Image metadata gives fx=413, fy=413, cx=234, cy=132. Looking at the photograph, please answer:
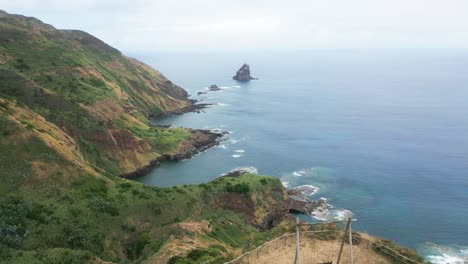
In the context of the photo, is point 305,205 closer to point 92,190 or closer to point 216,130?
point 92,190

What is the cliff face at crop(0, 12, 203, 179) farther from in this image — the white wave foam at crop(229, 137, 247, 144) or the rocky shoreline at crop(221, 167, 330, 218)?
the rocky shoreline at crop(221, 167, 330, 218)

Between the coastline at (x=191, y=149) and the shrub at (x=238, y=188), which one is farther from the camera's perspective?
the coastline at (x=191, y=149)

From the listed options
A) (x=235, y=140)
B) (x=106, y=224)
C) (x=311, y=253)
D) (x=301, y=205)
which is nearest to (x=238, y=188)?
(x=301, y=205)

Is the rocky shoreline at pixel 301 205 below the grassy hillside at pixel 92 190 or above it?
below

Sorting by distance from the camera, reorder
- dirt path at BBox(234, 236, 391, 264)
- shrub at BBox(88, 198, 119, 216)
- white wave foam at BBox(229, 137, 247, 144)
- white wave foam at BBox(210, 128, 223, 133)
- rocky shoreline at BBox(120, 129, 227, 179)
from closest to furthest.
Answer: dirt path at BBox(234, 236, 391, 264), shrub at BBox(88, 198, 119, 216), rocky shoreline at BBox(120, 129, 227, 179), white wave foam at BBox(229, 137, 247, 144), white wave foam at BBox(210, 128, 223, 133)

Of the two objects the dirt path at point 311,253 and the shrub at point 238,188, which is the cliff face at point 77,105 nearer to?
the shrub at point 238,188

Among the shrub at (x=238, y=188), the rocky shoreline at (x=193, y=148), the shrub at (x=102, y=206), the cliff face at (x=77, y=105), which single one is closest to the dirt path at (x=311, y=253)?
the shrub at (x=102, y=206)

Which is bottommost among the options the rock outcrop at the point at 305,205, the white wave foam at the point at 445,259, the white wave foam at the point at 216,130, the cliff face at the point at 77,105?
the white wave foam at the point at 445,259

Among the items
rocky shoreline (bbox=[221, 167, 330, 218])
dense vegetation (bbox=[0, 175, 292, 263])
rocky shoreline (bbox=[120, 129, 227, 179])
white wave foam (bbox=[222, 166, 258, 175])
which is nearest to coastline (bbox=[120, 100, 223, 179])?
rocky shoreline (bbox=[120, 129, 227, 179])
